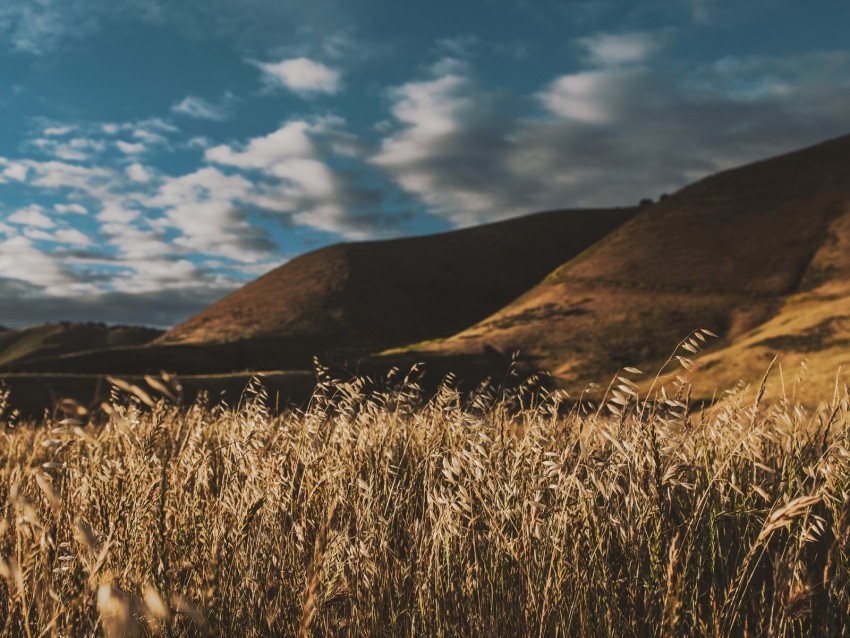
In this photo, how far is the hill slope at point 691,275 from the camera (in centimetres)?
5938

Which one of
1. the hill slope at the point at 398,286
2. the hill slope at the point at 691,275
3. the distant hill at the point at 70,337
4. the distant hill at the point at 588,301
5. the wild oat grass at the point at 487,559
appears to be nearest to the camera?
the wild oat grass at the point at 487,559

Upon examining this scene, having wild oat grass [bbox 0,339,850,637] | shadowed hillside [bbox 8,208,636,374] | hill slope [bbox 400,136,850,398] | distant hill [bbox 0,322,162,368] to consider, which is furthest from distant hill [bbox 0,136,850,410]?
distant hill [bbox 0,322,162,368]

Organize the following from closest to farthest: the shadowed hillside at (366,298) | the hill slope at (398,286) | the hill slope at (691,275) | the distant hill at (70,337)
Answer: the hill slope at (691,275)
the shadowed hillside at (366,298)
the hill slope at (398,286)
the distant hill at (70,337)

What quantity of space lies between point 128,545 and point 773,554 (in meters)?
3.75

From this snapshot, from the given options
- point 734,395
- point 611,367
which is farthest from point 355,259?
point 734,395

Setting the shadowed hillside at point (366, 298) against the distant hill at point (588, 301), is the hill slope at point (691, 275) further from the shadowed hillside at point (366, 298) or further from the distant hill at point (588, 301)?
the shadowed hillside at point (366, 298)

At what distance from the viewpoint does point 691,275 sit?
7338 cm

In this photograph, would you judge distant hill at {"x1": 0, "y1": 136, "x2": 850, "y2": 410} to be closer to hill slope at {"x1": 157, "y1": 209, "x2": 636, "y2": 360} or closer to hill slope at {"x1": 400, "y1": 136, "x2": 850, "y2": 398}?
hill slope at {"x1": 400, "y1": 136, "x2": 850, "y2": 398}

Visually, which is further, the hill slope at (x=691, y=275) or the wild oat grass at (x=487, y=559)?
the hill slope at (x=691, y=275)

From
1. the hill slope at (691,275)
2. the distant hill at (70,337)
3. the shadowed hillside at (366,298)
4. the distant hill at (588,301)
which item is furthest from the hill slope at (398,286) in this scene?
the distant hill at (70,337)

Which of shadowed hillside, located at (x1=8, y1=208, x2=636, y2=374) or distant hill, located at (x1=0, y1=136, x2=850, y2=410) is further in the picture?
shadowed hillside, located at (x1=8, y1=208, x2=636, y2=374)

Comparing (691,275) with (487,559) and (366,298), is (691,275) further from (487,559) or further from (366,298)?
(487,559)

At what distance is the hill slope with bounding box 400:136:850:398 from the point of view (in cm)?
5938

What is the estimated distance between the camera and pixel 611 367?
5400 cm
